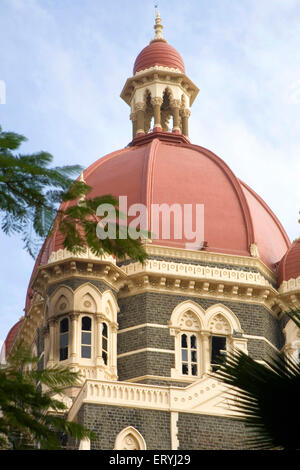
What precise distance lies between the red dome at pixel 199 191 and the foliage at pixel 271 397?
24.3 m

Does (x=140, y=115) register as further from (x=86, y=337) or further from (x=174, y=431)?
(x=174, y=431)

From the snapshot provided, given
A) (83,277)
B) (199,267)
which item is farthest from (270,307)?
(83,277)

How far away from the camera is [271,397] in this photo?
834cm

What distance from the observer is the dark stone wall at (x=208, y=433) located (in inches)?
1074

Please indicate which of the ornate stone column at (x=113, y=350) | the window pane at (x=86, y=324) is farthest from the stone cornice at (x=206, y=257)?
the window pane at (x=86, y=324)

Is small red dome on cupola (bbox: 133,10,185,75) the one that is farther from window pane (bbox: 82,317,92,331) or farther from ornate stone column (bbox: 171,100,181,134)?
window pane (bbox: 82,317,92,331)

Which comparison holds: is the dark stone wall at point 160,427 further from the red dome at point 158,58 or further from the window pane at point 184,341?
the red dome at point 158,58

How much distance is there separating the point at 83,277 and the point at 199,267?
167 inches

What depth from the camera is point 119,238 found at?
9.87m

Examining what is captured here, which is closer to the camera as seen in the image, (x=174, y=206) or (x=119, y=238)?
(x=119, y=238)

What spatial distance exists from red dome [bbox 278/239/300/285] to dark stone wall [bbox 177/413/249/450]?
7449 millimetres

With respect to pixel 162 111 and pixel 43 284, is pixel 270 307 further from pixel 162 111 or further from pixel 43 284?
pixel 162 111

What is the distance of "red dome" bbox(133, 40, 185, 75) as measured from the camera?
43.0 m

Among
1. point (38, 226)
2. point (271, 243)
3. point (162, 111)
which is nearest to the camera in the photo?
point (38, 226)
